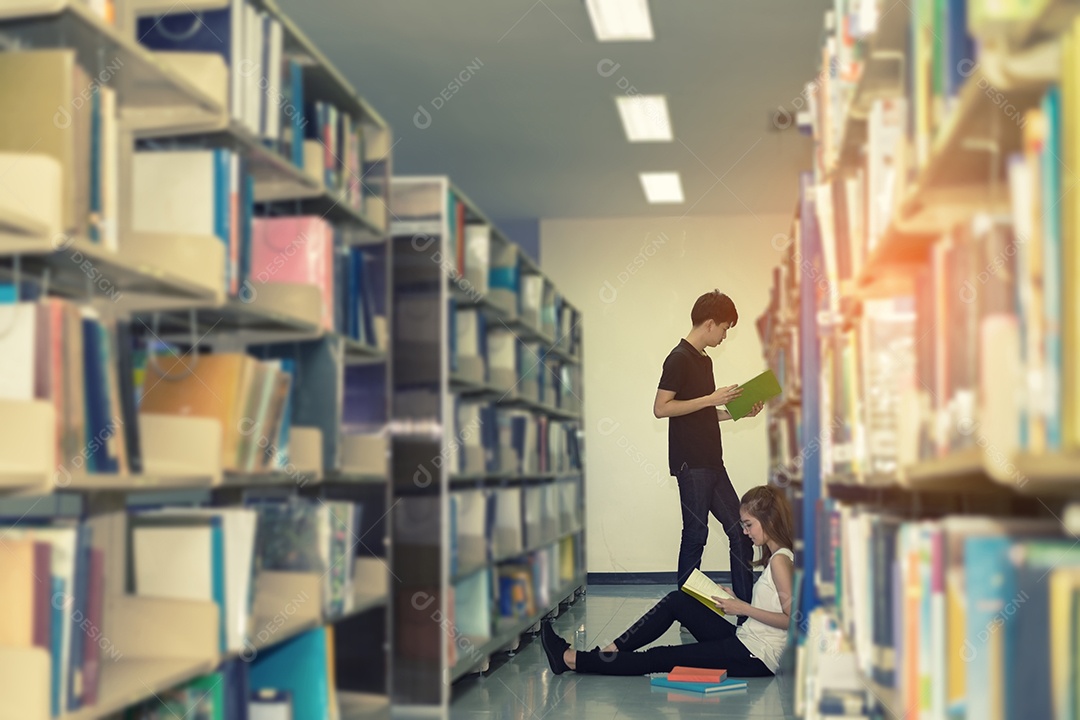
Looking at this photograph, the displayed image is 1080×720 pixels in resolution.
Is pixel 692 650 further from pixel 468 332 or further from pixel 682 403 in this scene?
pixel 468 332

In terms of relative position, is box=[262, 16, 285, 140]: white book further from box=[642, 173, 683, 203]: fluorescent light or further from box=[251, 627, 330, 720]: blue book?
box=[642, 173, 683, 203]: fluorescent light

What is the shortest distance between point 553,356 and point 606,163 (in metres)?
1.42

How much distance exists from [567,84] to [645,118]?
695 mm

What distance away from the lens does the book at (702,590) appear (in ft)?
13.7

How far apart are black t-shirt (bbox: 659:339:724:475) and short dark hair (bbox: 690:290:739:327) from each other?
0.14 meters

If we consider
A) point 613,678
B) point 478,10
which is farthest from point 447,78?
point 613,678

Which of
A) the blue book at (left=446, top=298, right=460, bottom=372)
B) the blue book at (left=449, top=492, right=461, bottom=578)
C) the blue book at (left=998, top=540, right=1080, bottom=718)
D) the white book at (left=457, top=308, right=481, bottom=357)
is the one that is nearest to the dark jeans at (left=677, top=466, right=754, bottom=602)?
the white book at (left=457, top=308, right=481, bottom=357)

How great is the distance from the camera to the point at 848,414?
7.61ft

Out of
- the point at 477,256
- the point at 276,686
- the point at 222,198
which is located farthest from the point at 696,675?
the point at 222,198

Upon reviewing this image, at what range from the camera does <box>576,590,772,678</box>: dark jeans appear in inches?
167

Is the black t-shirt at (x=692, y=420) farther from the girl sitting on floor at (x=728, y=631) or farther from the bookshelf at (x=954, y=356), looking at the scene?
the bookshelf at (x=954, y=356)

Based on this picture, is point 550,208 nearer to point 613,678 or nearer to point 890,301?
point 613,678

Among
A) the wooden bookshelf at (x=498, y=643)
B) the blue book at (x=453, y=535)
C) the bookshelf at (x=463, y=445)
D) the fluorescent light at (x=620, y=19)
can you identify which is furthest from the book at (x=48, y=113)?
the fluorescent light at (x=620, y=19)

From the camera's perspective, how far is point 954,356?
128cm
